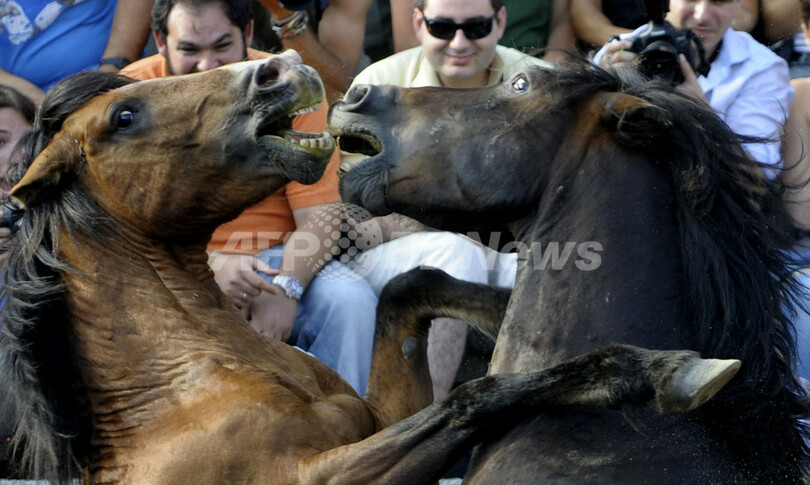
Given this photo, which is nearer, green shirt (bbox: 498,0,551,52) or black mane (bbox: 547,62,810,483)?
black mane (bbox: 547,62,810,483)

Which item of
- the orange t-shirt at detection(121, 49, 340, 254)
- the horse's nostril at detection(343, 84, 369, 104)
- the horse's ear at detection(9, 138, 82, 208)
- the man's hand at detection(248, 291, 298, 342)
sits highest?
the horse's nostril at detection(343, 84, 369, 104)

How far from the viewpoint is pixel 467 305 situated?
358cm

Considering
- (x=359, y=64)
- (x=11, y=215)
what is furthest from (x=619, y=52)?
(x=359, y=64)

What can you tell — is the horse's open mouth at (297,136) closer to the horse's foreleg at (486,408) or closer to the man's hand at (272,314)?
the horse's foreleg at (486,408)

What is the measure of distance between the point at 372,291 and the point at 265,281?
56 centimetres

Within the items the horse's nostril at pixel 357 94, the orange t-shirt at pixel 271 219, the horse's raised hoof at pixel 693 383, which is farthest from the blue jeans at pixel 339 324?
the horse's raised hoof at pixel 693 383

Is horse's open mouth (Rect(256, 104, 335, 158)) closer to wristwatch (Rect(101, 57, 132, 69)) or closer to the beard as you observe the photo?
the beard

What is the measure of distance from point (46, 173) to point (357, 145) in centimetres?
95

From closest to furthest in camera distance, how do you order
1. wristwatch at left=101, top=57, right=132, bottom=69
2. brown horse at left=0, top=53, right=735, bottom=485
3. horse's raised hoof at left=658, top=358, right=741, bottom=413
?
horse's raised hoof at left=658, top=358, right=741, bottom=413 < brown horse at left=0, top=53, right=735, bottom=485 < wristwatch at left=101, top=57, right=132, bottom=69

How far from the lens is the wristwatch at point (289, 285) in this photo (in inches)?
187

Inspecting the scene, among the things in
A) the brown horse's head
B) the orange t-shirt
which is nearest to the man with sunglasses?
the orange t-shirt

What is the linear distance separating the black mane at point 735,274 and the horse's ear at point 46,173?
1.51 meters

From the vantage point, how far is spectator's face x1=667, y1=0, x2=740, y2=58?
536 centimetres


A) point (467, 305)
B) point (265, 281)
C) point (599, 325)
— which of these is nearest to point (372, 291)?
point (265, 281)
